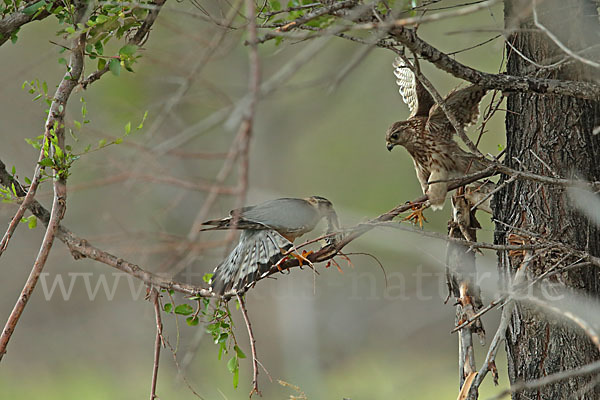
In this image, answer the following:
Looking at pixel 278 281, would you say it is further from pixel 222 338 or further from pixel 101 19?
pixel 101 19

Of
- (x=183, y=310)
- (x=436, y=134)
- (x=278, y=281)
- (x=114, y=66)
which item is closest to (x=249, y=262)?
(x=183, y=310)

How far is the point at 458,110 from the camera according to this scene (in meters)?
3.00

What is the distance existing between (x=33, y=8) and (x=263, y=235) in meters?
1.27

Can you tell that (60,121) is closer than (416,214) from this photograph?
Yes

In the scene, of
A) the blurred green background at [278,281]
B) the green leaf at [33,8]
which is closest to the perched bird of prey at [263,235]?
the green leaf at [33,8]

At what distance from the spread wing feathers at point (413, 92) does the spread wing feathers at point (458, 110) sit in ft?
0.55

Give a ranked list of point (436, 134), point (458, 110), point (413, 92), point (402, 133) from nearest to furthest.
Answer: point (458, 110) → point (436, 134) → point (402, 133) → point (413, 92)

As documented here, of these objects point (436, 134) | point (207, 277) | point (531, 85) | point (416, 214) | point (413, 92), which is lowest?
point (207, 277)

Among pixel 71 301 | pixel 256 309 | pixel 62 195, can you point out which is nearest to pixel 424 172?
pixel 62 195

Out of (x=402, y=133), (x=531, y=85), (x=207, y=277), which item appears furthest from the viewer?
(x=402, y=133)

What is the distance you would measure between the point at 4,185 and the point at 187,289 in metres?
0.75

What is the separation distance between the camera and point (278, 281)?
1059cm

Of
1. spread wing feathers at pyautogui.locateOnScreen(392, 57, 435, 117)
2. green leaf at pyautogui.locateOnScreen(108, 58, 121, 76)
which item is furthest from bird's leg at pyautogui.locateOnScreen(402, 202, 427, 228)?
green leaf at pyautogui.locateOnScreen(108, 58, 121, 76)

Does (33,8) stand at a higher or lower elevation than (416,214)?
higher
